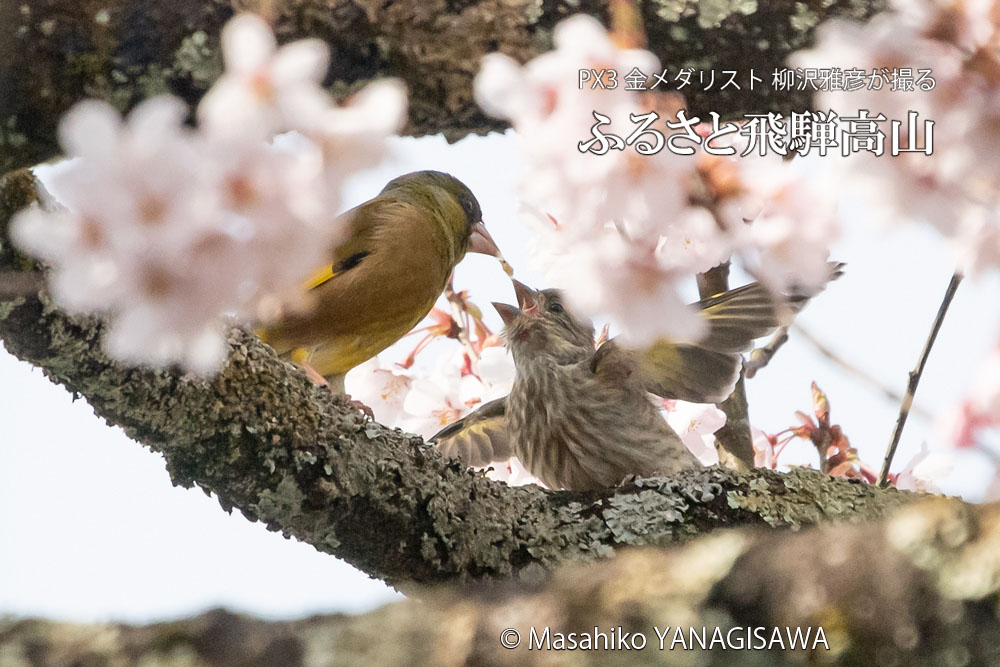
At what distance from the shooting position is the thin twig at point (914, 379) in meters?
1.70

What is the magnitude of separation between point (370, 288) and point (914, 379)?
1577mm

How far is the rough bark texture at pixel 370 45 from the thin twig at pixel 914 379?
0.55 m

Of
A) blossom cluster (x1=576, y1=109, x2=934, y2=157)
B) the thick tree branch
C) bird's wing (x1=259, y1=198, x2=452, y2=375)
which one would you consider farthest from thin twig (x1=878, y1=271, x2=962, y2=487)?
bird's wing (x1=259, y1=198, x2=452, y2=375)

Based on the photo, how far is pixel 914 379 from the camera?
1.92 metres

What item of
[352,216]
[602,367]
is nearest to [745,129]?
[602,367]

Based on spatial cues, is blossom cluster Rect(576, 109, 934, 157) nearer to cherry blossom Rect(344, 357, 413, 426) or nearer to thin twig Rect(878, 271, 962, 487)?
thin twig Rect(878, 271, 962, 487)

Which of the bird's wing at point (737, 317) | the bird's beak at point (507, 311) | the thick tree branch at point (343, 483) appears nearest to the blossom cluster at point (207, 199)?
the thick tree branch at point (343, 483)

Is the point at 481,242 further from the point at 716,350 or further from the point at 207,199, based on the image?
the point at 207,199

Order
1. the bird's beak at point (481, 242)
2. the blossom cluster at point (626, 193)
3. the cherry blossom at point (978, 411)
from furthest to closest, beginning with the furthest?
the bird's beak at point (481, 242) < the cherry blossom at point (978, 411) < the blossom cluster at point (626, 193)

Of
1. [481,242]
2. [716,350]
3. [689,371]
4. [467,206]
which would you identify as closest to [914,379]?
[716,350]

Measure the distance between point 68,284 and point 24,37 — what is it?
65 cm

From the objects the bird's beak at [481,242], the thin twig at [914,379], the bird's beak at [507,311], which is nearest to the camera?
the thin twig at [914,379]

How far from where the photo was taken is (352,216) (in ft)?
9.91

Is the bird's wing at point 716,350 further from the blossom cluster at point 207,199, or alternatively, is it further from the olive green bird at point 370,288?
the blossom cluster at point 207,199
